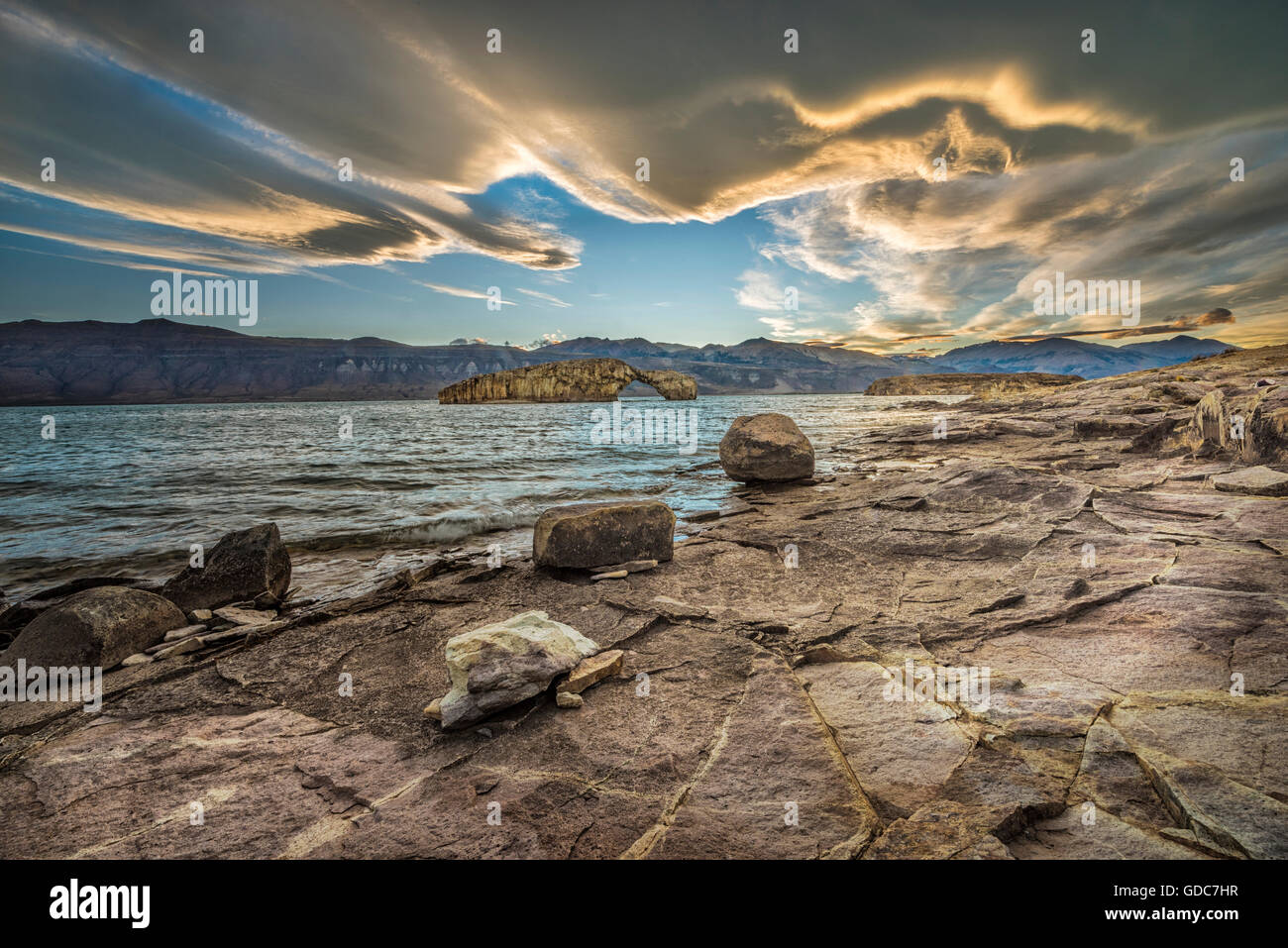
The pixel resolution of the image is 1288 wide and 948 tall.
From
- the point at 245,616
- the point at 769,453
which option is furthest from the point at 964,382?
the point at 245,616

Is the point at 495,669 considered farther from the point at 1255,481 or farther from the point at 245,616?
the point at 1255,481

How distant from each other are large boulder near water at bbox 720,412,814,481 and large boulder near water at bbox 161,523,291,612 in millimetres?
8571

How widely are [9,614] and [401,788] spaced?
6554 millimetres

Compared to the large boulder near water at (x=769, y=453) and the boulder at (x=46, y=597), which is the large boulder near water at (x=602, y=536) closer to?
the boulder at (x=46, y=597)

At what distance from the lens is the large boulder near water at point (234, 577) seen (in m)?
5.82

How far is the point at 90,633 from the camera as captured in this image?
424 centimetres

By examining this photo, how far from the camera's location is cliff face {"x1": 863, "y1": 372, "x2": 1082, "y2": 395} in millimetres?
87775

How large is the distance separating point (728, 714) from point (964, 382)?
13388 cm

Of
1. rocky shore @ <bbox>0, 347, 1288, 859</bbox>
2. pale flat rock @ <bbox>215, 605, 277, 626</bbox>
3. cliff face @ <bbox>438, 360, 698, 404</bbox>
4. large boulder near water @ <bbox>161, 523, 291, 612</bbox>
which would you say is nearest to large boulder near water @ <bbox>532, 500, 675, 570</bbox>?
rocky shore @ <bbox>0, 347, 1288, 859</bbox>

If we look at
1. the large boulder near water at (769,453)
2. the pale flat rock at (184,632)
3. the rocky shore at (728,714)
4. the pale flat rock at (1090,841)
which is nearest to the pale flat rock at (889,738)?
the rocky shore at (728,714)

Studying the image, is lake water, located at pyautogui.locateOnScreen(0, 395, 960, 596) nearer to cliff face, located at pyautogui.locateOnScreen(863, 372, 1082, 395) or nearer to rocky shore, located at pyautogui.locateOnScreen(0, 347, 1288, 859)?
rocky shore, located at pyautogui.locateOnScreen(0, 347, 1288, 859)
